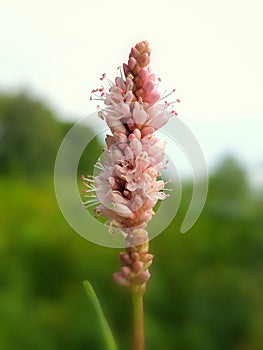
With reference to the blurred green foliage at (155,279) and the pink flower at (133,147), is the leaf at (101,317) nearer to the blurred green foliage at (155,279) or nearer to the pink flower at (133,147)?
the pink flower at (133,147)

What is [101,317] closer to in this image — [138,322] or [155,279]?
[138,322]

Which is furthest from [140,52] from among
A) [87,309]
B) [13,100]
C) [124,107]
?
[13,100]

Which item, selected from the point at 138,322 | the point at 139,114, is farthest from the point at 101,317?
the point at 139,114

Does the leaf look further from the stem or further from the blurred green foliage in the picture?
the blurred green foliage

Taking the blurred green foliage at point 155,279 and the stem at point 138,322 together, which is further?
the blurred green foliage at point 155,279

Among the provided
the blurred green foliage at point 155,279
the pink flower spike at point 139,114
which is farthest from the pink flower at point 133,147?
the blurred green foliage at point 155,279

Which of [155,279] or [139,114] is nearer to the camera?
[139,114]

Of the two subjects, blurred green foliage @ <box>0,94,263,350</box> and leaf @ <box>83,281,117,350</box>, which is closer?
leaf @ <box>83,281,117,350</box>

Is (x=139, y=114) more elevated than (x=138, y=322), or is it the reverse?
(x=139, y=114)

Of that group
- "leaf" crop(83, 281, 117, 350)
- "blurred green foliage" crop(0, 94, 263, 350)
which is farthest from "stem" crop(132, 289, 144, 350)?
"blurred green foliage" crop(0, 94, 263, 350)
